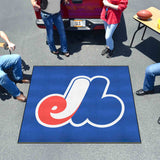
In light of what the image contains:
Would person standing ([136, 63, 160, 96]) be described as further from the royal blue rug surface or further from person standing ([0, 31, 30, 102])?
person standing ([0, 31, 30, 102])

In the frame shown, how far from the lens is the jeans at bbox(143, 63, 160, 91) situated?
3.11 metres

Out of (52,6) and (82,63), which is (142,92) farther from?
(52,6)

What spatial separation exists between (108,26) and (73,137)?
2266mm

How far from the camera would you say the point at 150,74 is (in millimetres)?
3195

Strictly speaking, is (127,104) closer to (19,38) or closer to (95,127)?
(95,127)

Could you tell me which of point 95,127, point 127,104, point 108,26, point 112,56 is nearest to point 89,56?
point 112,56

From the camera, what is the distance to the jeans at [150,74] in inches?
122

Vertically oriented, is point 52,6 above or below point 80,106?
above

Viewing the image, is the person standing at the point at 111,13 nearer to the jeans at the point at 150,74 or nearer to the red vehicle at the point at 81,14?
the red vehicle at the point at 81,14

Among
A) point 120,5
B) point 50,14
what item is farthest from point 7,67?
point 120,5

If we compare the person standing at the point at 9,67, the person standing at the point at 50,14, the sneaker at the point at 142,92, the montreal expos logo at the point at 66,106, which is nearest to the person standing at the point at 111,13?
the person standing at the point at 50,14

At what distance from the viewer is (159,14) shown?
12.9 ft

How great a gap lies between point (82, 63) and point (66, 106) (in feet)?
3.81

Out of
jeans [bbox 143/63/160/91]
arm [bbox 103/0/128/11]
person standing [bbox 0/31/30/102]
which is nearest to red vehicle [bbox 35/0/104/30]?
arm [bbox 103/0/128/11]
